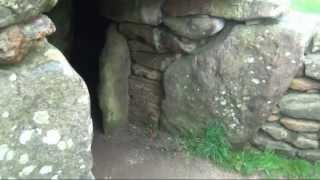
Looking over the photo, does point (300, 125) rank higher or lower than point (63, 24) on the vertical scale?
lower

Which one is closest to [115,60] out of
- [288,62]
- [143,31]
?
[143,31]

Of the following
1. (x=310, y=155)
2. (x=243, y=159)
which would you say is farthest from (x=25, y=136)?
(x=310, y=155)

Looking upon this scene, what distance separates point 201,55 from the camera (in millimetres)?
3408

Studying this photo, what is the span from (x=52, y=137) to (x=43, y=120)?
0.07 m

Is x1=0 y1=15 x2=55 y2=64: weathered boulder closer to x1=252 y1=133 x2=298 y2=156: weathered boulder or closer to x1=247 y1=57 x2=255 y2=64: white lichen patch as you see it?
x1=247 y1=57 x2=255 y2=64: white lichen patch

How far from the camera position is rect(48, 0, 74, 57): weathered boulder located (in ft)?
12.3

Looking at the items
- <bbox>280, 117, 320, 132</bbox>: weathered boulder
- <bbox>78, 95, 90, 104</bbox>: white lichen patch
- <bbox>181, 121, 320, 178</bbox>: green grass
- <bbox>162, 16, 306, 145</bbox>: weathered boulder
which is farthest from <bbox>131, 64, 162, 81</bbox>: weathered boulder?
<bbox>78, 95, 90, 104</bbox>: white lichen patch

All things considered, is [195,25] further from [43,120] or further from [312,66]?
[43,120]

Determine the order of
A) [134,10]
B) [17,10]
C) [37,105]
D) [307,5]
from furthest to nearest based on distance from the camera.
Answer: [307,5] < [134,10] < [37,105] < [17,10]

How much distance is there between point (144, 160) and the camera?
131 inches

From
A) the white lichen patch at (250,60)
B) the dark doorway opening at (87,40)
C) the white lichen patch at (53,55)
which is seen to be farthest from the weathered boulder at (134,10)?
the white lichen patch at (53,55)

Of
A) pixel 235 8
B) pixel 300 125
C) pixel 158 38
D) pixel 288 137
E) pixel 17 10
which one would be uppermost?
pixel 17 10

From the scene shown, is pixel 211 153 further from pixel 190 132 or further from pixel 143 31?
pixel 143 31

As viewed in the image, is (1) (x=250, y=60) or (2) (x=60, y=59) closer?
(2) (x=60, y=59)
